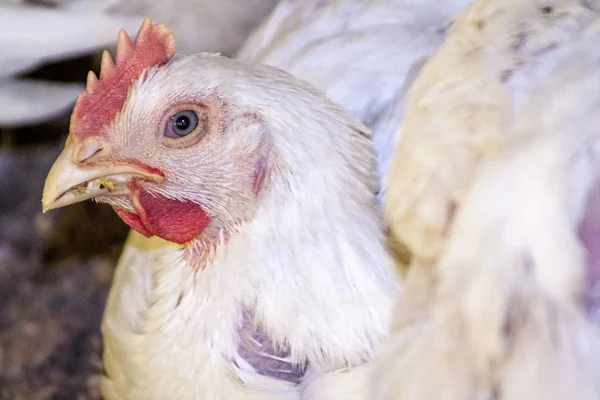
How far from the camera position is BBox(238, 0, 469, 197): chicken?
4.49 ft

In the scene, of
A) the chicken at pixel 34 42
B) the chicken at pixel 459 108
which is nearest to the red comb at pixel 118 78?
the chicken at pixel 459 108

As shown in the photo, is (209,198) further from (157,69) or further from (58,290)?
(58,290)

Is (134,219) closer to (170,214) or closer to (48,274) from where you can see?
(170,214)

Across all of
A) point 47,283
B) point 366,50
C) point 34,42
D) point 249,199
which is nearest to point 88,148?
point 249,199

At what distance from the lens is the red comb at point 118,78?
40.8 inches

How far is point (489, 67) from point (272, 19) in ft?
3.39

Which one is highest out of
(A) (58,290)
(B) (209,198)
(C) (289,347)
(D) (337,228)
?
(B) (209,198)

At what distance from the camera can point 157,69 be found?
1043 millimetres

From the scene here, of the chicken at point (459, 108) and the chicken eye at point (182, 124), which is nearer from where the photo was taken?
the chicken at point (459, 108)

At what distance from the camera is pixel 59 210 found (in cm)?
225

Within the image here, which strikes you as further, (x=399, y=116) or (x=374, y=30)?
(x=374, y=30)

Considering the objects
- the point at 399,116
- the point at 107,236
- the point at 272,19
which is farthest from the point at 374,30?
the point at 107,236

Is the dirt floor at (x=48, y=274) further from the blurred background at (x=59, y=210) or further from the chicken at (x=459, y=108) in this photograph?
the chicken at (x=459, y=108)

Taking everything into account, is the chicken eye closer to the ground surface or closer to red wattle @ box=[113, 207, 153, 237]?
red wattle @ box=[113, 207, 153, 237]
